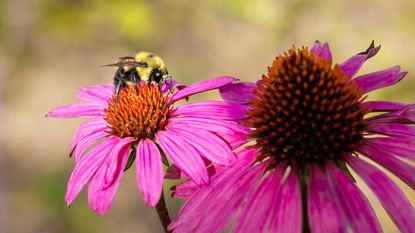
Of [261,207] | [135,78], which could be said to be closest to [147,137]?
A: [135,78]

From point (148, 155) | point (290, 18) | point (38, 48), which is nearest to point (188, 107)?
point (148, 155)

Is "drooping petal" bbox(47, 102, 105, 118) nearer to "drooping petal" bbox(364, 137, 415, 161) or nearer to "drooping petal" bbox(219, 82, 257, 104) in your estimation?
"drooping petal" bbox(219, 82, 257, 104)

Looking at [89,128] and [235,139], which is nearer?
[235,139]

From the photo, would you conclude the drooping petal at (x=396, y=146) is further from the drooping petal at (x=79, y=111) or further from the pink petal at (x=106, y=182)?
the drooping petal at (x=79, y=111)

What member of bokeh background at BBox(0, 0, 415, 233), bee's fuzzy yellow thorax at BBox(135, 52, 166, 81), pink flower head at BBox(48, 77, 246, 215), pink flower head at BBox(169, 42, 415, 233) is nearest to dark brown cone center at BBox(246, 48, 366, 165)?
pink flower head at BBox(169, 42, 415, 233)

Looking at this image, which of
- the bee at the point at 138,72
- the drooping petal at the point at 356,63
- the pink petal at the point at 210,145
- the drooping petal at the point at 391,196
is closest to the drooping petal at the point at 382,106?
the drooping petal at the point at 356,63

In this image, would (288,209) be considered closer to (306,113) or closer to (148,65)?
(306,113)
